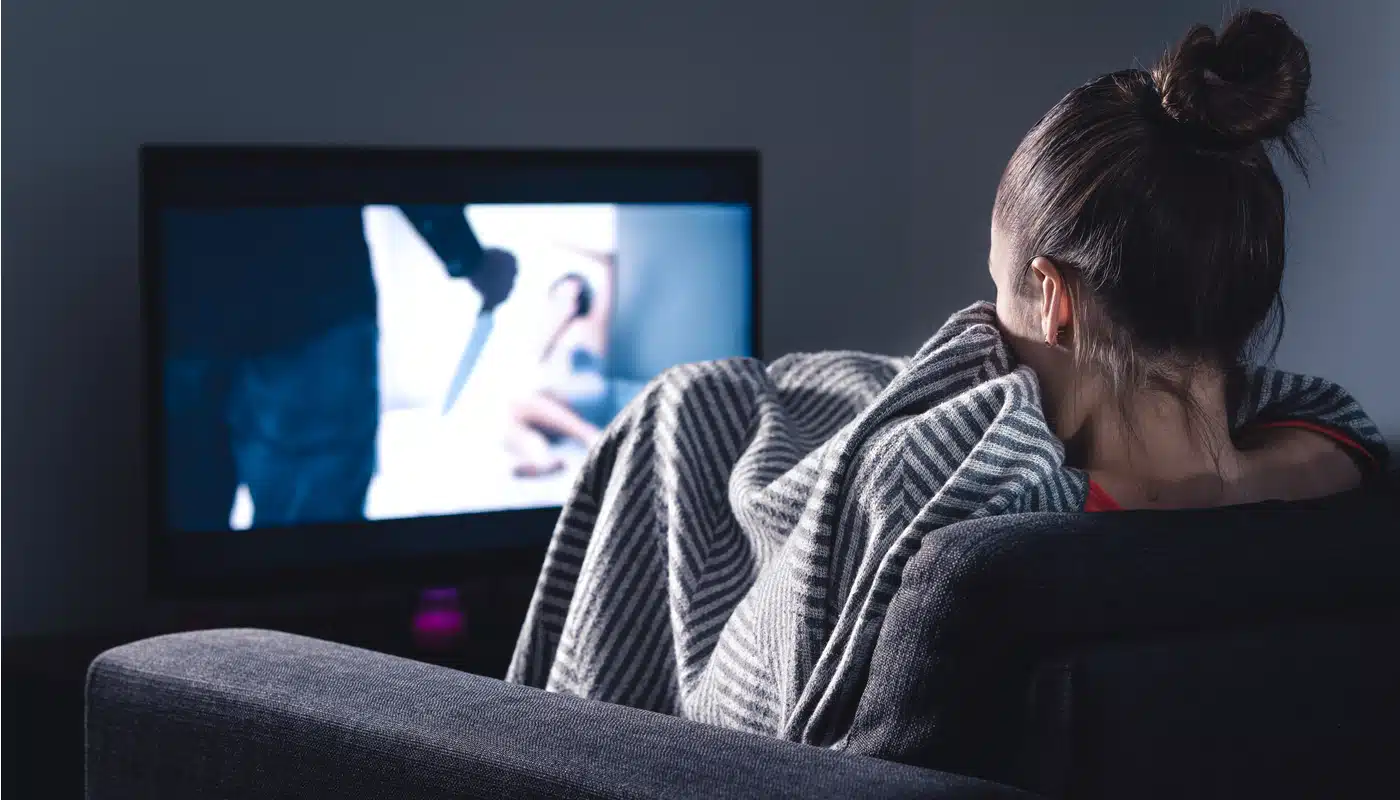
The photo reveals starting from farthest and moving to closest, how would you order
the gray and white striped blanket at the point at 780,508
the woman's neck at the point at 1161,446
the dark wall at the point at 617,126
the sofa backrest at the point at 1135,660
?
the dark wall at the point at 617,126 < the woman's neck at the point at 1161,446 < the gray and white striped blanket at the point at 780,508 < the sofa backrest at the point at 1135,660

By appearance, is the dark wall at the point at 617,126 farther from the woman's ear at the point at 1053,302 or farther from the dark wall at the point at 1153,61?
the woman's ear at the point at 1053,302

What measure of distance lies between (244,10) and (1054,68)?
1628mm

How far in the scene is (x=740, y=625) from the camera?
3.93 ft

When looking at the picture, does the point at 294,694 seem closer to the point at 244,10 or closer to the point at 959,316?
the point at 959,316

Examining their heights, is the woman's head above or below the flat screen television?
above

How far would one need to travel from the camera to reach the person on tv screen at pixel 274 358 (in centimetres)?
255

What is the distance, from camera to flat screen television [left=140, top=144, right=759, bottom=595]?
8.40ft

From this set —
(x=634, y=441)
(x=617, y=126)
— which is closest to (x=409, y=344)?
(x=617, y=126)

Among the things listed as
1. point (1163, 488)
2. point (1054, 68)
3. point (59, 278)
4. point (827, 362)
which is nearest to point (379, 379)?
point (59, 278)

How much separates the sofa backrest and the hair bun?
0.93ft

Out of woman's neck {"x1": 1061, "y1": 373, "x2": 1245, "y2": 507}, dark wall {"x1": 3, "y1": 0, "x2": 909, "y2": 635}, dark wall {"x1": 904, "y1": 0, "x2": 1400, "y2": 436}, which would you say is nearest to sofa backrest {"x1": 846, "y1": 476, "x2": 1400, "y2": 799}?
woman's neck {"x1": 1061, "y1": 373, "x2": 1245, "y2": 507}

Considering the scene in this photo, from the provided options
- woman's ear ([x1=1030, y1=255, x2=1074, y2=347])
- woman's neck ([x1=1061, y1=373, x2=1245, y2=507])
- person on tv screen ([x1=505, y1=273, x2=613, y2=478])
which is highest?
woman's ear ([x1=1030, y1=255, x2=1074, y2=347])

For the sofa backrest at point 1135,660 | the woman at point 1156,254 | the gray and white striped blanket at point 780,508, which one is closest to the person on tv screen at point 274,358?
the gray and white striped blanket at point 780,508

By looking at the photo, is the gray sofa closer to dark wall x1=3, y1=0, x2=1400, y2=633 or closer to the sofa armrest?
the sofa armrest
